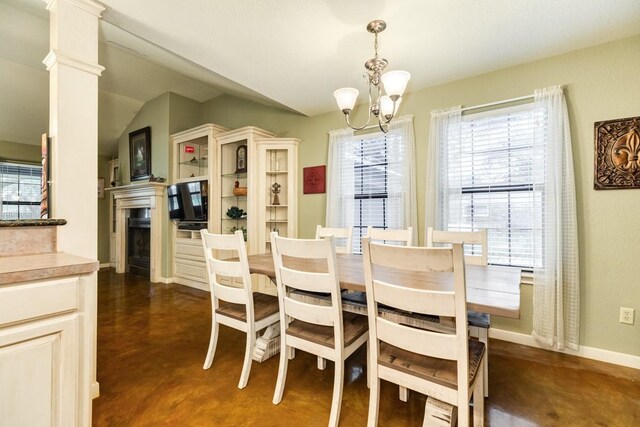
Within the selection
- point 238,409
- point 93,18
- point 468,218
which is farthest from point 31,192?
point 468,218

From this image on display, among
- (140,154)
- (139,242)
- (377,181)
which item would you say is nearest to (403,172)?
(377,181)

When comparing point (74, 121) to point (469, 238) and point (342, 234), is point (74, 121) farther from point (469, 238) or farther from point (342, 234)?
point (469, 238)

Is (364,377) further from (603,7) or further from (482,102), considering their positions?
(603,7)

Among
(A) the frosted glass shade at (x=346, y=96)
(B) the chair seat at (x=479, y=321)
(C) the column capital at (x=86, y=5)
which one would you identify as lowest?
(B) the chair seat at (x=479, y=321)

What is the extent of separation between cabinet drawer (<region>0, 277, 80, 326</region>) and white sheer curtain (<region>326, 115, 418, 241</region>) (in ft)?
8.60

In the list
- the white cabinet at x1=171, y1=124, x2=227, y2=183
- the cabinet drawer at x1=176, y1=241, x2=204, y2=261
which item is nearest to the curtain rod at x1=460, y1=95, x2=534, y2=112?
the white cabinet at x1=171, y1=124, x2=227, y2=183

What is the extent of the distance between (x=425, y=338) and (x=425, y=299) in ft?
0.60

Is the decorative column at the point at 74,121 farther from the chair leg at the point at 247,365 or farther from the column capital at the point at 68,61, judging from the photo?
the chair leg at the point at 247,365

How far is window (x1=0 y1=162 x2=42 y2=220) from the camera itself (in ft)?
7.89

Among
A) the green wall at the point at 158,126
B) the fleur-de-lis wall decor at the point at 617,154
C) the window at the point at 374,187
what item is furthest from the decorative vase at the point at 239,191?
the fleur-de-lis wall decor at the point at 617,154

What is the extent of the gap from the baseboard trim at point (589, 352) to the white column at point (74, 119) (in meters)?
3.32

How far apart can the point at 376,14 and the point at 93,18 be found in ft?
5.98

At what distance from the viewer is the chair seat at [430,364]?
1.19 meters

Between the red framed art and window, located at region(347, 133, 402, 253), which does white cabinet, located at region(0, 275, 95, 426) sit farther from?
the red framed art
